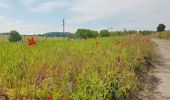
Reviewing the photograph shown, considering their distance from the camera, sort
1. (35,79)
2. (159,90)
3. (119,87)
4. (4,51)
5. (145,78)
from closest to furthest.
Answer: (35,79) → (119,87) → (4,51) → (159,90) → (145,78)

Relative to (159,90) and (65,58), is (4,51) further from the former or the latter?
(159,90)

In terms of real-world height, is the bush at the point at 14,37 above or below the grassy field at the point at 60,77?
above

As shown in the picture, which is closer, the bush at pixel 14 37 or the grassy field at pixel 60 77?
the grassy field at pixel 60 77

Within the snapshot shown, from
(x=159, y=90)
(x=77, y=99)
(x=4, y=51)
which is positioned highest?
(x=4, y=51)

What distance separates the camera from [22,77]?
19.0 ft

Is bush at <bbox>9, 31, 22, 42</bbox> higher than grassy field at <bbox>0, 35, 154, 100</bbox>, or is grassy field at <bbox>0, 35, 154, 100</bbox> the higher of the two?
bush at <bbox>9, 31, 22, 42</bbox>

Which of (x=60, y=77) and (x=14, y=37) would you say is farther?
(x=14, y=37)

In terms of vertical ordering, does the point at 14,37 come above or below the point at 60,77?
above

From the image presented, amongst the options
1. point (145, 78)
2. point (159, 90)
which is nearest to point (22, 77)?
point (159, 90)

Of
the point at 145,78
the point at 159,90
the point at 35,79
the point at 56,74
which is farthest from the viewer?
the point at 145,78

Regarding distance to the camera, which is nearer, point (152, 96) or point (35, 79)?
point (35, 79)

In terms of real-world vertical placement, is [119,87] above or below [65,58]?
below

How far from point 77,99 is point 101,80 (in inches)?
52.5

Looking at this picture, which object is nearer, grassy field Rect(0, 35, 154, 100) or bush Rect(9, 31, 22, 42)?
grassy field Rect(0, 35, 154, 100)
